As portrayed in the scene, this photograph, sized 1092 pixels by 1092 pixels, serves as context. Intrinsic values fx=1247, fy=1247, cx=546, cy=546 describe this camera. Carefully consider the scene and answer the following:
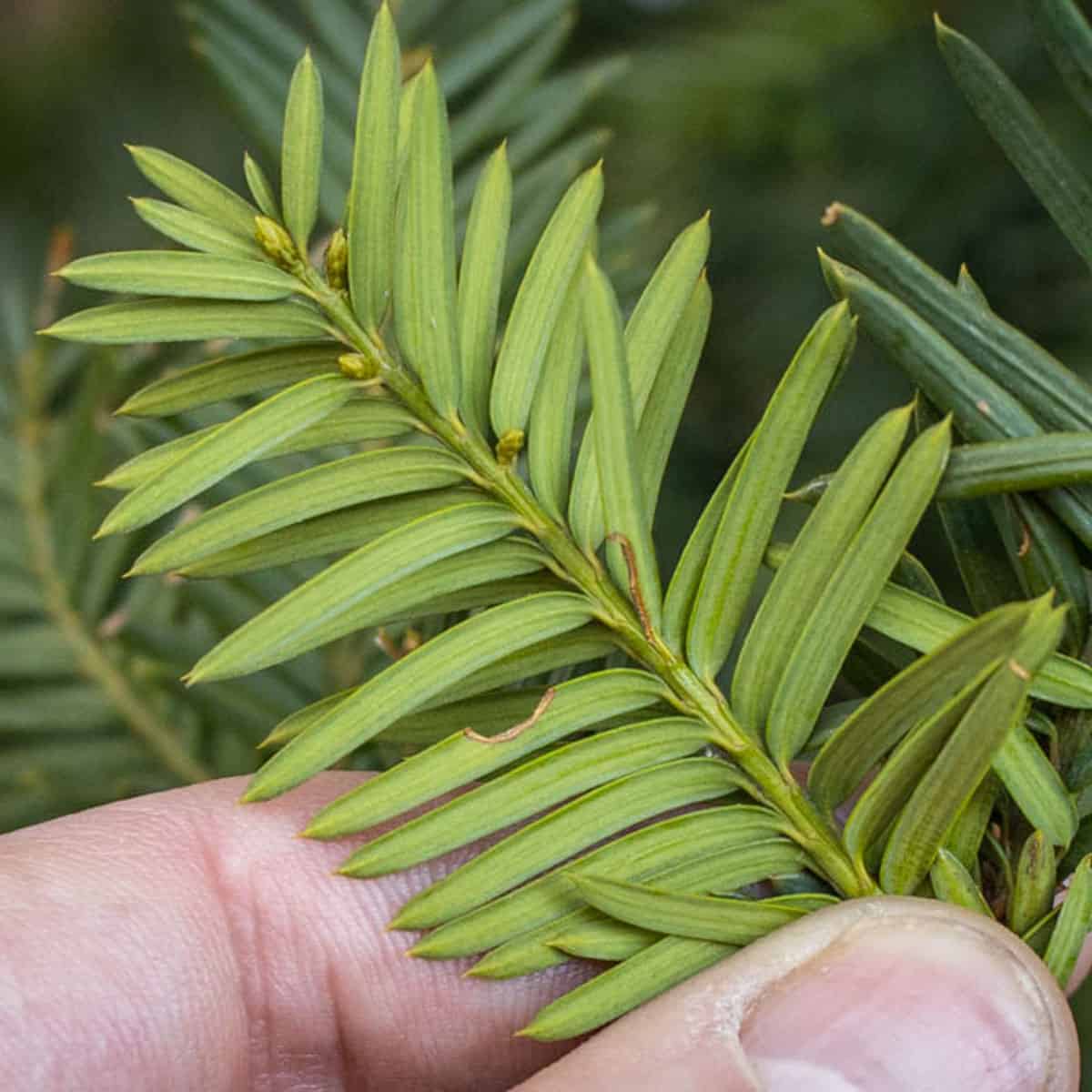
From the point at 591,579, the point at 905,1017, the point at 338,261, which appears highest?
the point at 338,261

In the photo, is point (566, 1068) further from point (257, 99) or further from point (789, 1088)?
point (257, 99)

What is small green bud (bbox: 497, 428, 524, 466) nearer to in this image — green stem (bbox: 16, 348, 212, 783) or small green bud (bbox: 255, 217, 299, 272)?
small green bud (bbox: 255, 217, 299, 272)

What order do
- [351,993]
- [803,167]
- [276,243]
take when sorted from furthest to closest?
[803,167], [351,993], [276,243]

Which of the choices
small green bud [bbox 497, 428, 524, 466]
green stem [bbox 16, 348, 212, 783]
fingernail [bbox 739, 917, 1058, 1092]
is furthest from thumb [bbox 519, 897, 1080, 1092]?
green stem [bbox 16, 348, 212, 783]

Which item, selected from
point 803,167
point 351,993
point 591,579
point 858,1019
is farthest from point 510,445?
point 803,167

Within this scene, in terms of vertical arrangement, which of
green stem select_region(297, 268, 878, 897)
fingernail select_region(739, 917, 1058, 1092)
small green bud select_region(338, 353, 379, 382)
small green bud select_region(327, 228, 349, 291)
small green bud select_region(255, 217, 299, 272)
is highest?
small green bud select_region(255, 217, 299, 272)

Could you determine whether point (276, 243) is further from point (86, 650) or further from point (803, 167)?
point (803, 167)

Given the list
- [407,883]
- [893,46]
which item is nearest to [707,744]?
[407,883]
